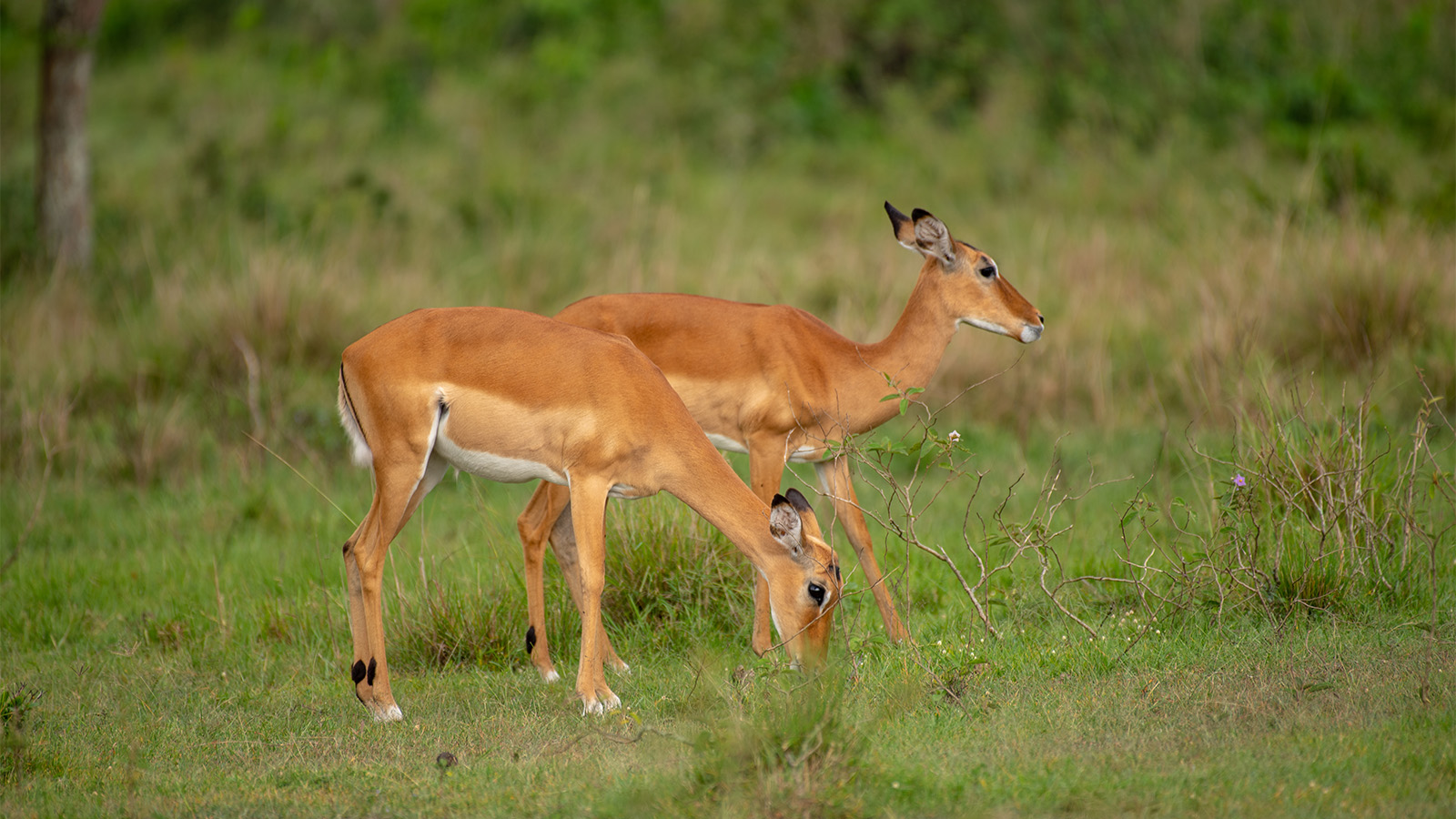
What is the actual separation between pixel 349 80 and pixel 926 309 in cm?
1416

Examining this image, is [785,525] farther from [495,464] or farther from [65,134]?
[65,134]

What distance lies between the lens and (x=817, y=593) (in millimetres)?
5371

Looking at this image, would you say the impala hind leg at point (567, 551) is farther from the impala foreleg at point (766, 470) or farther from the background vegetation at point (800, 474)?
the impala foreleg at point (766, 470)

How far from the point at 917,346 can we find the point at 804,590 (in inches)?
67.5

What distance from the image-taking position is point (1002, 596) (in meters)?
6.54

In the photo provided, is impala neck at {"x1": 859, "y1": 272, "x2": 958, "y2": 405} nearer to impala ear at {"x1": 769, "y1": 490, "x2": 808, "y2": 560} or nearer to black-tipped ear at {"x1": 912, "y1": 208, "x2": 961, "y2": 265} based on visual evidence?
black-tipped ear at {"x1": 912, "y1": 208, "x2": 961, "y2": 265}

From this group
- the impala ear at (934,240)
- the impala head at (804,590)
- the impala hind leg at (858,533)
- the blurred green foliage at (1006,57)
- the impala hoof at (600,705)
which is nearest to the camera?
the impala head at (804,590)

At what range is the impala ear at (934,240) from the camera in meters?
6.37

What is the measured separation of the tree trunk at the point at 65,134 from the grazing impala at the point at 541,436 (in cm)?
755

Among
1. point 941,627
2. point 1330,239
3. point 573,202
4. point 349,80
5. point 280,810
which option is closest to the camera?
point 280,810

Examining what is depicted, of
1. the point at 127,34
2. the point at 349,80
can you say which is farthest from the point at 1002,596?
the point at 127,34

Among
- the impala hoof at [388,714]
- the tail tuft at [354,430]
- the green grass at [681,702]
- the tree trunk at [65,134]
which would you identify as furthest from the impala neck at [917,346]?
the tree trunk at [65,134]

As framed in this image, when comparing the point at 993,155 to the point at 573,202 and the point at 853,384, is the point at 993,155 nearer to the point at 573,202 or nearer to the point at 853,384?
the point at 573,202

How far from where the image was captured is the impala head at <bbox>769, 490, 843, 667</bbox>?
5328mm
